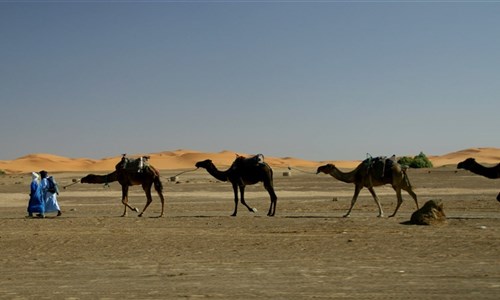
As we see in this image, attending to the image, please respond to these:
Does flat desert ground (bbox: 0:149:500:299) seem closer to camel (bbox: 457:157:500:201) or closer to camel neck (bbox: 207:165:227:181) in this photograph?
camel (bbox: 457:157:500:201)

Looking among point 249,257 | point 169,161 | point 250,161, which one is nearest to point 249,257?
point 249,257

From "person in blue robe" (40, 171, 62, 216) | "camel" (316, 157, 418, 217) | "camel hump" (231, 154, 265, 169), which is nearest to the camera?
"camel" (316, 157, 418, 217)

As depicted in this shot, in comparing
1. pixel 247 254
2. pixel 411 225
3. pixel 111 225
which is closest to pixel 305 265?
pixel 247 254

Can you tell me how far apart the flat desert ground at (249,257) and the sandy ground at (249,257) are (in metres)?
0.02

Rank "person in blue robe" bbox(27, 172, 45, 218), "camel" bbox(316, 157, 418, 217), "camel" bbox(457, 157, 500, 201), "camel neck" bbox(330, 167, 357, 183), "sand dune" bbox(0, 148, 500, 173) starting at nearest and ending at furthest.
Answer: "camel" bbox(457, 157, 500, 201) → "camel" bbox(316, 157, 418, 217) → "camel neck" bbox(330, 167, 357, 183) → "person in blue robe" bbox(27, 172, 45, 218) → "sand dune" bbox(0, 148, 500, 173)

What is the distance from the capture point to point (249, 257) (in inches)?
479

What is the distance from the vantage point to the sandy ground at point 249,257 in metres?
9.01

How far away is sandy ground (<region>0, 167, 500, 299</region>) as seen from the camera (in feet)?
29.6

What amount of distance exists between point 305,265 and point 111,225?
883 cm

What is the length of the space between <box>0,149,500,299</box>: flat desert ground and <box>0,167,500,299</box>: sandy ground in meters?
0.02

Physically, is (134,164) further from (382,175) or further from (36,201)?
(382,175)

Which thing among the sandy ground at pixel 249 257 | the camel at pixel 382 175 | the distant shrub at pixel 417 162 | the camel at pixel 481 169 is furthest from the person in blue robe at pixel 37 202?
the distant shrub at pixel 417 162

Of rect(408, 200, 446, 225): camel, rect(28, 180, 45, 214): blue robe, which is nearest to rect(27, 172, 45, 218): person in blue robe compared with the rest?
rect(28, 180, 45, 214): blue robe

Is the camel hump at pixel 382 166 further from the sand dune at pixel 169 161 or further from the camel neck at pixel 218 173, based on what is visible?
the sand dune at pixel 169 161
